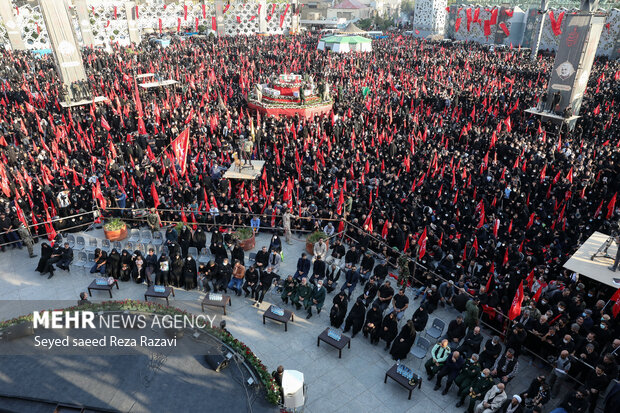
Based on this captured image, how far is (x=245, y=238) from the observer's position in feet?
46.9

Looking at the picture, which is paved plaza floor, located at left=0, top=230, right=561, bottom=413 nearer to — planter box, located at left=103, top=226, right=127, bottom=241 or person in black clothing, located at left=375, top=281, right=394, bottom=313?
person in black clothing, located at left=375, top=281, right=394, bottom=313

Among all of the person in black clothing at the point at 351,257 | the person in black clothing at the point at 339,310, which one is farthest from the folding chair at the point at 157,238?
the person in black clothing at the point at 339,310

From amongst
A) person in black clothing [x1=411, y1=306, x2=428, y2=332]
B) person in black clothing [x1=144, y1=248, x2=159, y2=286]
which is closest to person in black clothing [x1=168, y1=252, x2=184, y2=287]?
person in black clothing [x1=144, y1=248, x2=159, y2=286]

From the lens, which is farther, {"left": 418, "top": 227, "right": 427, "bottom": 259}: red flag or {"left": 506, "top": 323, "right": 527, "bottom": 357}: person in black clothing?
{"left": 418, "top": 227, "right": 427, "bottom": 259}: red flag

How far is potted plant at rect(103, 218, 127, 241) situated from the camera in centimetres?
1456

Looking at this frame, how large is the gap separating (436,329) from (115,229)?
11.3m

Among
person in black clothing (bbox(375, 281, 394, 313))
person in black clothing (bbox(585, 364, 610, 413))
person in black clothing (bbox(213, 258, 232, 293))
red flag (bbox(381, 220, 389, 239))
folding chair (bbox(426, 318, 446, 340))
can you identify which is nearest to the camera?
person in black clothing (bbox(585, 364, 610, 413))

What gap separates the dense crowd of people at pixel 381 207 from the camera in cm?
994

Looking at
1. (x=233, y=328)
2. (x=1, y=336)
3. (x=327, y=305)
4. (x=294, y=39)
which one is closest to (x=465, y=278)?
(x=327, y=305)

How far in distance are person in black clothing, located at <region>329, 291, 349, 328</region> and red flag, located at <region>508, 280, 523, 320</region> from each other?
161 inches

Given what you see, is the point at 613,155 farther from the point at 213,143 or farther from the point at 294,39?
the point at 294,39

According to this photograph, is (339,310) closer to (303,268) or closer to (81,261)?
(303,268)

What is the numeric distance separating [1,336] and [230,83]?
27333 mm

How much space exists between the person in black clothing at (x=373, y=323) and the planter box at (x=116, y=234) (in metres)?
9.55
